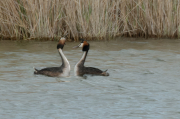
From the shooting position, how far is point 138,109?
4906 mm

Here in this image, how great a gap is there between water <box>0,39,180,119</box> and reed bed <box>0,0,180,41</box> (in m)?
1.04

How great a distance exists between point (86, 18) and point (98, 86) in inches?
209

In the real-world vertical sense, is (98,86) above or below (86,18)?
below

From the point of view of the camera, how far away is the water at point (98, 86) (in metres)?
4.83

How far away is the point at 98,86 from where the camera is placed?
21.0ft

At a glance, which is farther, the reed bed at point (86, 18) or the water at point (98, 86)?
the reed bed at point (86, 18)

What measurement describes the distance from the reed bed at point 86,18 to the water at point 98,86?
1.04 metres

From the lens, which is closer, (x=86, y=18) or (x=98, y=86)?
(x=98, y=86)

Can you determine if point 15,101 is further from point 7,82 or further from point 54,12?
point 54,12

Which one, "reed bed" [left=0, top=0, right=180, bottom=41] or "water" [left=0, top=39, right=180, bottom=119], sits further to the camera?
"reed bed" [left=0, top=0, right=180, bottom=41]

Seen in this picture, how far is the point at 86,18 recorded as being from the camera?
11477 mm

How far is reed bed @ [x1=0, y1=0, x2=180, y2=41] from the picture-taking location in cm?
1141

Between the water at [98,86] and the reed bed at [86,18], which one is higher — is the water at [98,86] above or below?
below

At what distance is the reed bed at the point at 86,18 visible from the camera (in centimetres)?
1141
